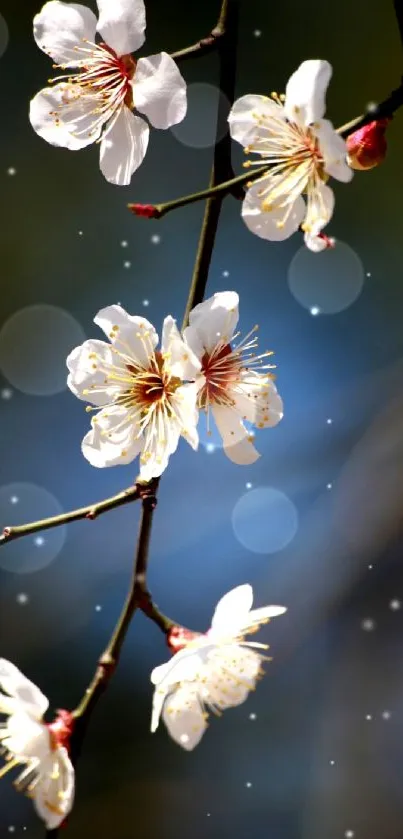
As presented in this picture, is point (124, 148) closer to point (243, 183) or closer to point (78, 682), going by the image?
point (243, 183)

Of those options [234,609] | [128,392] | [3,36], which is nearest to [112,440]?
[128,392]

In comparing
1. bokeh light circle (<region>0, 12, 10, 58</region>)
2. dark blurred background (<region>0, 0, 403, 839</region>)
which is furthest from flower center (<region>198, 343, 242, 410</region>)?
bokeh light circle (<region>0, 12, 10, 58</region>)

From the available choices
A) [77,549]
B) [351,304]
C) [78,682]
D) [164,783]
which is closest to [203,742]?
[164,783]

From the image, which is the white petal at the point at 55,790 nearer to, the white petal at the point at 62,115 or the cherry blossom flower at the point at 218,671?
the cherry blossom flower at the point at 218,671

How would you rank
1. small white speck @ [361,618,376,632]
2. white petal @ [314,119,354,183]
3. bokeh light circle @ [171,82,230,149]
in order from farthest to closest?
small white speck @ [361,618,376,632] < bokeh light circle @ [171,82,230,149] < white petal @ [314,119,354,183]

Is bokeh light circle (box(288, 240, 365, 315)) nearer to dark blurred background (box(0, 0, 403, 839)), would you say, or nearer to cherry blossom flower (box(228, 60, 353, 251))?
dark blurred background (box(0, 0, 403, 839))

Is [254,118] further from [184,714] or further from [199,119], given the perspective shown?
[199,119]
